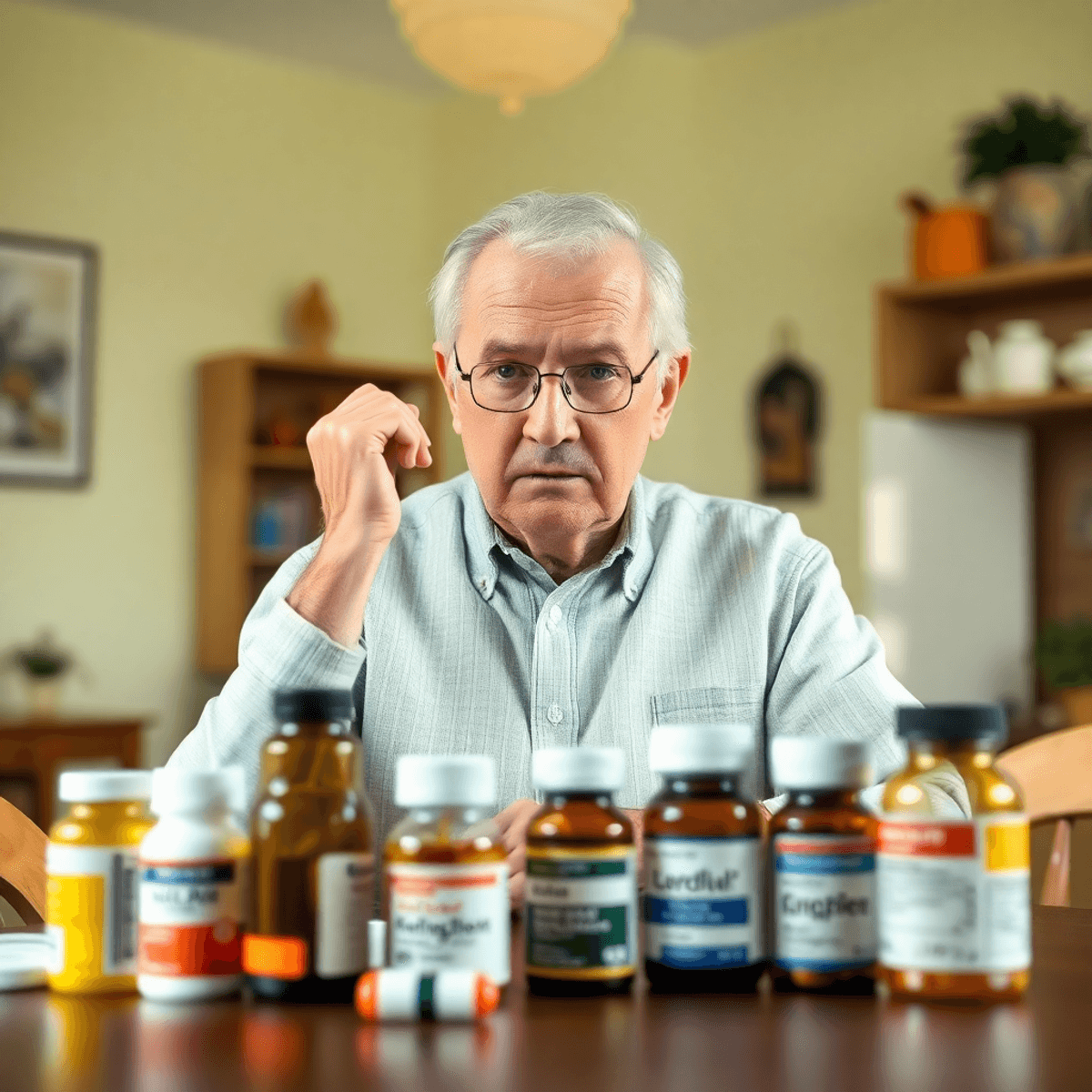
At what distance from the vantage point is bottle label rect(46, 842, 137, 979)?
2.91 ft

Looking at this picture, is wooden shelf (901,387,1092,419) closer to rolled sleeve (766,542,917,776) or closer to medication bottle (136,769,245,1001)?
rolled sleeve (766,542,917,776)

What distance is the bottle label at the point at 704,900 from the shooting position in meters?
0.86

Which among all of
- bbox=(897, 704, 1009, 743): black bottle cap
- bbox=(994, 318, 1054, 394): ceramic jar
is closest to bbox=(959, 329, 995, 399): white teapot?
bbox=(994, 318, 1054, 394): ceramic jar

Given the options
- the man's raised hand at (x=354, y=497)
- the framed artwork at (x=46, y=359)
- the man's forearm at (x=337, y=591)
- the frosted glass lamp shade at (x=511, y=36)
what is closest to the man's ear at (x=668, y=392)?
the man's raised hand at (x=354, y=497)

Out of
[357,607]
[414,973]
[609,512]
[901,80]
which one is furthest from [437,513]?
[901,80]

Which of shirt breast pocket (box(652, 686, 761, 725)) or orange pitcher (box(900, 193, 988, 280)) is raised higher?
orange pitcher (box(900, 193, 988, 280))

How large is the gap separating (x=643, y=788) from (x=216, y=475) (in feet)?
12.1

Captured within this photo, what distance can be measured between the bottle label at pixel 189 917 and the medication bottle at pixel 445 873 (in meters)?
0.09

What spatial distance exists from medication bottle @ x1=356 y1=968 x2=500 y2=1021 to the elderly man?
0.67 metres

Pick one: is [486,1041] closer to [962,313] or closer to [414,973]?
[414,973]

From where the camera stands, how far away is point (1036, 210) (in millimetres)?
3707

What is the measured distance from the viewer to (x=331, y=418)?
1.41 metres

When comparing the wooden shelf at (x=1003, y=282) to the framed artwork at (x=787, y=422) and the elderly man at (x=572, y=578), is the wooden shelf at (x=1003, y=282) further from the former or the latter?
the elderly man at (x=572, y=578)

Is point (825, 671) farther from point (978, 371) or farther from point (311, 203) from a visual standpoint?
point (311, 203)
